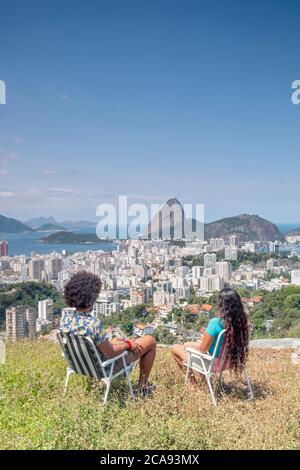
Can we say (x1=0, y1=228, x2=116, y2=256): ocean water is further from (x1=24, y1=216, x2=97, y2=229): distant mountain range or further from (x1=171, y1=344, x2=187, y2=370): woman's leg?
(x1=171, y1=344, x2=187, y2=370): woman's leg

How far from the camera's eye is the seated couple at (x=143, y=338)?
3.39 meters

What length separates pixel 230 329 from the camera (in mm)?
3711

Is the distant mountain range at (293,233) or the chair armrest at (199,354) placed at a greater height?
the distant mountain range at (293,233)

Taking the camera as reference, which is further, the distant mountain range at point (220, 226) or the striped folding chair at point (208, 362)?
the distant mountain range at point (220, 226)

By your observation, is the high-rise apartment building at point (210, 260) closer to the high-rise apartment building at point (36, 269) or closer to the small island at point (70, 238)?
the small island at point (70, 238)

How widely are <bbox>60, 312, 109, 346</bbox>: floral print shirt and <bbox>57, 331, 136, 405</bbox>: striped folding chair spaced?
0.20ft

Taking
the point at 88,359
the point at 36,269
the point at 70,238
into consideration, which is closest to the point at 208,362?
the point at 88,359

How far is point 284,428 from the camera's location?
2879 mm

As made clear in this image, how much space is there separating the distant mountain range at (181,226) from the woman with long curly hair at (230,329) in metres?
10.1

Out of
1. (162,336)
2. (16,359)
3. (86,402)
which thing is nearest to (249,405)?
(86,402)

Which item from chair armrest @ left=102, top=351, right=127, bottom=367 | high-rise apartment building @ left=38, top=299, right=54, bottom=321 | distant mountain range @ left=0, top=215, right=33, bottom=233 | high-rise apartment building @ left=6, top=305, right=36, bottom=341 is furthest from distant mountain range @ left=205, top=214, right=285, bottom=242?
A: chair armrest @ left=102, top=351, right=127, bottom=367

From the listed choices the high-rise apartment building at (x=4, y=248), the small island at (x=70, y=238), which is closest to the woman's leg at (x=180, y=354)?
the high-rise apartment building at (x=4, y=248)

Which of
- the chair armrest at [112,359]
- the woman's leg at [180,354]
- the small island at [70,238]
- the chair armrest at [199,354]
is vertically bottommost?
the woman's leg at [180,354]
